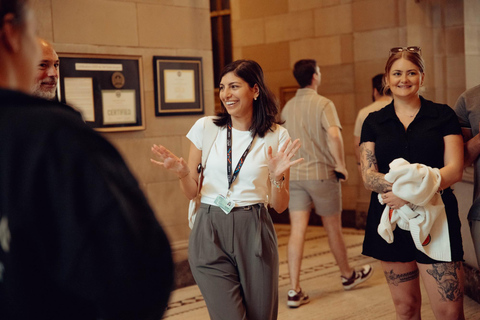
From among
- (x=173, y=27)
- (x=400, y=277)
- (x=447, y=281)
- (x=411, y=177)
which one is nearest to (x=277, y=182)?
(x=411, y=177)

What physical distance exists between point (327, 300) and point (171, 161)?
272cm

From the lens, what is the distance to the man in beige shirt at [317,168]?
17.0ft

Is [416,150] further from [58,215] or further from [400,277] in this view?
[58,215]

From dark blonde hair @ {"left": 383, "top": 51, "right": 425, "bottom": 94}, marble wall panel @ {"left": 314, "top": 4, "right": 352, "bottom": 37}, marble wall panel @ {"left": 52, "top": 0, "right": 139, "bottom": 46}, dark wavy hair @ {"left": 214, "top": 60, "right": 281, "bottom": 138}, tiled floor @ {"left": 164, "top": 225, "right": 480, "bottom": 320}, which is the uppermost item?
marble wall panel @ {"left": 314, "top": 4, "right": 352, "bottom": 37}

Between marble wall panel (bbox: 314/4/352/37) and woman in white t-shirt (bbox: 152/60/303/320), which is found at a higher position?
marble wall panel (bbox: 314/4/352/37)

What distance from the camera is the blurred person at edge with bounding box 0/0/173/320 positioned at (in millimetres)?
906

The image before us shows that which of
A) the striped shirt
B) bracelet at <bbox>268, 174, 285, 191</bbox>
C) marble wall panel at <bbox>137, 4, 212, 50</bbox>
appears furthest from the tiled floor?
marble wall panel at <bbox>137, 4, 212, 50</bbox>

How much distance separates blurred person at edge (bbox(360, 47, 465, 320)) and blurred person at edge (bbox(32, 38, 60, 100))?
66.3 inches

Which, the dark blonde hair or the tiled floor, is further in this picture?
the tiled floor

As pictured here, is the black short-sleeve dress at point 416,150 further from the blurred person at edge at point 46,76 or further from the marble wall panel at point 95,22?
the marble wall panel at point 95,22

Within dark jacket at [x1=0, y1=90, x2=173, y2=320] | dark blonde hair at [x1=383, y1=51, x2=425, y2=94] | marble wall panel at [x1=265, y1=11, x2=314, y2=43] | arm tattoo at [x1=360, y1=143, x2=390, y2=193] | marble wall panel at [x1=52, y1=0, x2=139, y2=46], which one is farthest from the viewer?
marble wall panel at [x1=265, y1=11, x2=314, y2=43]

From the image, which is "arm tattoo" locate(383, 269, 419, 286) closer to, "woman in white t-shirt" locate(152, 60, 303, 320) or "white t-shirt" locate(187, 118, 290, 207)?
"woman in white t-shirt" locate(152, 60, 303, 320)

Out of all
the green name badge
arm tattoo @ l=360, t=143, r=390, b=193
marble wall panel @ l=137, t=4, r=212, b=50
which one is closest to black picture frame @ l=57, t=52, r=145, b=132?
marble wall panel @ l=137, t=4, r=212, b=50

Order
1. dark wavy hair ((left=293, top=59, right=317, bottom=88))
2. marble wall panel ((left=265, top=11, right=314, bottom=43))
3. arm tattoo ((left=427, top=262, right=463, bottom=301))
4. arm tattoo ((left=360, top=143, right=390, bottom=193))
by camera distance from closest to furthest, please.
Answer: arm tattoo ((left=427, top=262, right=463, bottom=301)) < arm tattoo ((left=360, top=143, right=390, bottom=193)) < dark wavy hair ((left=293, top=59, right=317, bottom=88)) < marble wall panel ((left=265, top=11, right=314, bottom=43))
